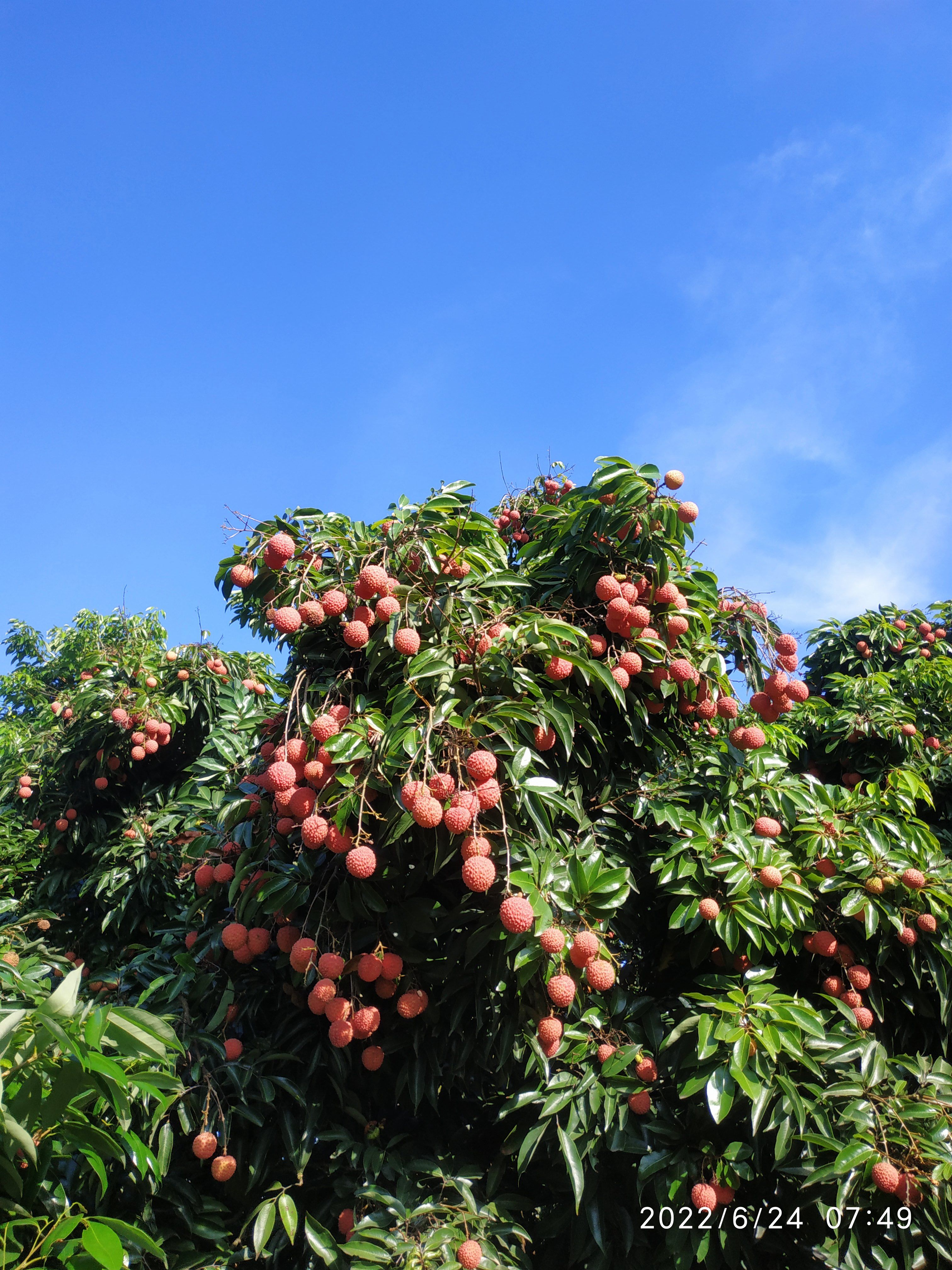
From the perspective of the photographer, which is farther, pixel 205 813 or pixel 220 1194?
pixel 205 813

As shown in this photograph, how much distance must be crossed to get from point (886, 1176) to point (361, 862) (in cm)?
165

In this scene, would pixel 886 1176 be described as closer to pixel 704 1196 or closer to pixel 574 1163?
pixel 704 1196

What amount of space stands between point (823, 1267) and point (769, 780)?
1530 millimetres

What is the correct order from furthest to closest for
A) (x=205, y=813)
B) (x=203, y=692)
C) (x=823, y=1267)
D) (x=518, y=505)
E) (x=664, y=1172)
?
(x=203, y=692), (x=518, y=505), (x=205, y=813), (x=823, y=1267), (x=664, y=1172)

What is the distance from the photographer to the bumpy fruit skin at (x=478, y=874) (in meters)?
2.23

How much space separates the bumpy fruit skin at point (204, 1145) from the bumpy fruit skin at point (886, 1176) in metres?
1.83

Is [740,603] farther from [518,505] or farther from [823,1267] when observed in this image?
[823,1267]

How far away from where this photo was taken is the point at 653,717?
11.2ft

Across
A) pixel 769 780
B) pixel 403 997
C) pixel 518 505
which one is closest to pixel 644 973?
pixel 769 780

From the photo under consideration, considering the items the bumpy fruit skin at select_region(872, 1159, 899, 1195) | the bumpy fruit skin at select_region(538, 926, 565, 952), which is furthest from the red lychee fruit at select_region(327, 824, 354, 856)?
the bumpy fruit skin at select_region(872, 1159, 899, 1195)

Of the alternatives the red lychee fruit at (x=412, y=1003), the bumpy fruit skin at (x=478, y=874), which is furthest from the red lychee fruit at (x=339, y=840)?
the red lychee fruit at (x=412, y=1003)

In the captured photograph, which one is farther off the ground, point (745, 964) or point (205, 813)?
point (205, 813)

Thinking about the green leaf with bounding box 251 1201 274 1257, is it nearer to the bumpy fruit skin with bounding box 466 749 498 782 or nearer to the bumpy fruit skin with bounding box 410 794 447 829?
the bumpy fruit skin with bounding box 410 794 447 829

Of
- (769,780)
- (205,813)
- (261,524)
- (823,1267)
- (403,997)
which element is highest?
(261,524)
